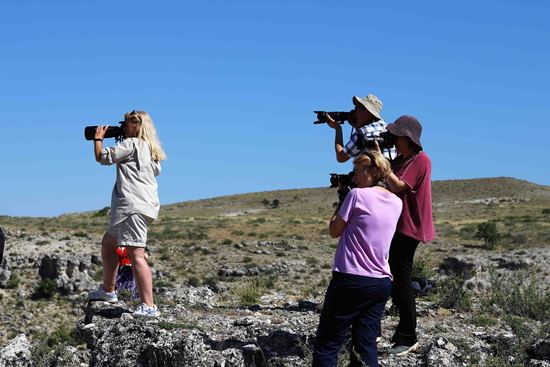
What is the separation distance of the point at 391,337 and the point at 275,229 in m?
37.2

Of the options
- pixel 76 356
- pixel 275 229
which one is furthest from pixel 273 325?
pixel 275 229

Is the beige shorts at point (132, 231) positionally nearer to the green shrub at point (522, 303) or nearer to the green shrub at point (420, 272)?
the green shrub at point (522, 303)

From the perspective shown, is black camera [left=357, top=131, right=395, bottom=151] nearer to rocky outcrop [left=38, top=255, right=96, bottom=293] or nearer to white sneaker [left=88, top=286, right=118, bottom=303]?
white sneaker [left=88, top=286, right=118, bottom=303]

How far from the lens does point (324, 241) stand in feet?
121

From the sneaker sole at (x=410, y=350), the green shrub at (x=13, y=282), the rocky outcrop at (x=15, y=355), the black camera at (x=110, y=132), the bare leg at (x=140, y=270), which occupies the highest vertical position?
the black camera at (x=110, y=132)

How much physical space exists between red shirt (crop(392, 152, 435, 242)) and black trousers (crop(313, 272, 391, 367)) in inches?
40.2

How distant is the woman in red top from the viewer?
641cm

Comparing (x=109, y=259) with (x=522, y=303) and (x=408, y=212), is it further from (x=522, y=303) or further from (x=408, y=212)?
(x=522, y=303)

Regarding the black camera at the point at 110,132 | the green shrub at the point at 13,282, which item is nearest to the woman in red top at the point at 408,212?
the black camera at the point at 110,132

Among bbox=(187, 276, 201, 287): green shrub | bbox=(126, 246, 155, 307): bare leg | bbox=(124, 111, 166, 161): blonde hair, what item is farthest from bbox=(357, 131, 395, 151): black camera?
bbox=(187, 276, 201, 287): green shrub

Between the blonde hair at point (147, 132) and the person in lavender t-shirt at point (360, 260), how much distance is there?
2694 millimetres

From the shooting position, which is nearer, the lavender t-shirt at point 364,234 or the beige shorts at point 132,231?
the lavender t-shirt at point 364,234

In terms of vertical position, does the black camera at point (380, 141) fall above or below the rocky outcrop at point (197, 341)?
above

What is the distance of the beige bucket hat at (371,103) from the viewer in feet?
22.9
